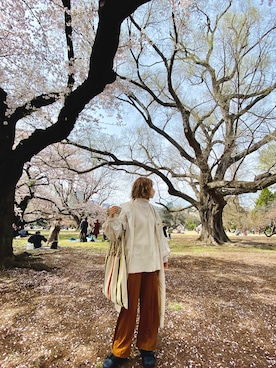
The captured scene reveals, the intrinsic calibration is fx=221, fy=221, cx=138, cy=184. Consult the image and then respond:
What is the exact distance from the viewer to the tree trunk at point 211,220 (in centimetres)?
1373

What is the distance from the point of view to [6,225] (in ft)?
17.3

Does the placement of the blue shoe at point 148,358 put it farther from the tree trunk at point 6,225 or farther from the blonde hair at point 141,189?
the tree trunk at point 6,225

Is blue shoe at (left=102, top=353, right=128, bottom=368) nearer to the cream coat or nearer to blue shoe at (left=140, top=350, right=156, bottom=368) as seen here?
blue shoe at (left=140, top=350, right=156, bottom=368)

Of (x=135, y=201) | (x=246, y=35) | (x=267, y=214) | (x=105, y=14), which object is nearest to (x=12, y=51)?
(x=105, y=14)

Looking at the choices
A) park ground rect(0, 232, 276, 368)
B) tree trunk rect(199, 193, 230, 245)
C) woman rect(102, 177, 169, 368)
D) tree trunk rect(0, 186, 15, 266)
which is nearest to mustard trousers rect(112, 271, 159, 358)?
woman rect(102, 177, 169, 368)

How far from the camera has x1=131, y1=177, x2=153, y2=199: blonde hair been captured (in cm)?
231

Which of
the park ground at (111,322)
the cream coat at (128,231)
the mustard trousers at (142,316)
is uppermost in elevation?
the cream coat at (128,231)

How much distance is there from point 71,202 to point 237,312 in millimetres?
24151

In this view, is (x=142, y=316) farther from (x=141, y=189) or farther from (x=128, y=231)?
(x=141, y=189)

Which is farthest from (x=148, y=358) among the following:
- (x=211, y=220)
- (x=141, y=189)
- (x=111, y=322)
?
(x=211, y=220)

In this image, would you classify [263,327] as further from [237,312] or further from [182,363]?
[182,363]

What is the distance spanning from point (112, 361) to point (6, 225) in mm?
4434

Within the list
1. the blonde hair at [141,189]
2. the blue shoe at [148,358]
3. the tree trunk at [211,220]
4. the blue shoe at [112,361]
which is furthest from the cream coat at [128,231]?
the tree trunk at [211,220]

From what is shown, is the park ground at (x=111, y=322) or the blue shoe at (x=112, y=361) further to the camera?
the park ground at (x=111, y=322)
